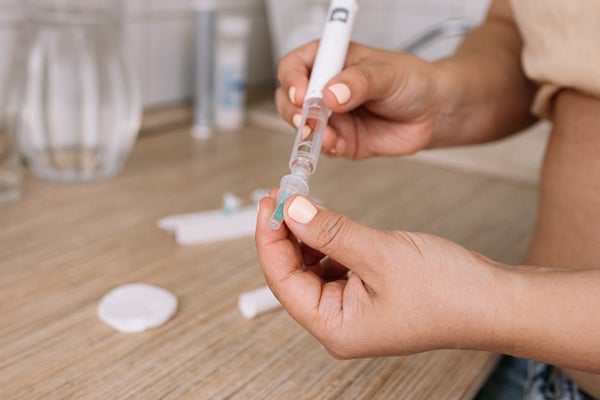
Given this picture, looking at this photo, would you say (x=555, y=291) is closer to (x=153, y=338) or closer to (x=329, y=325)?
(x=329, y=325)

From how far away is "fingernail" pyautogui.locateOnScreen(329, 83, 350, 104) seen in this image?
0.51 metres

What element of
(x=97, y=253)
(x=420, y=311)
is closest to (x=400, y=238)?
(x=420, y=311)

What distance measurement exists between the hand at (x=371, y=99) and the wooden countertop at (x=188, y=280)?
0.15 metres

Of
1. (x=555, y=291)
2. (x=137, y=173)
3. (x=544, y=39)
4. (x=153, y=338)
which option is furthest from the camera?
(x=137, y=173)

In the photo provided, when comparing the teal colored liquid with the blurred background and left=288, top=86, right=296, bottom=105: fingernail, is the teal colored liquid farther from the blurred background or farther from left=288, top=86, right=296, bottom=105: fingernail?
the blurred background

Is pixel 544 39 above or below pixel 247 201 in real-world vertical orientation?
above

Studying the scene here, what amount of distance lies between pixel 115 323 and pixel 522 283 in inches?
13.3

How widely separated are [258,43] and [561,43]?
2.76 feet

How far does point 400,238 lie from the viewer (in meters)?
0.41

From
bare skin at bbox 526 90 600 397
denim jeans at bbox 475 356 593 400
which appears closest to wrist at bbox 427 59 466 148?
bare skin at bbox 526 90 600 397

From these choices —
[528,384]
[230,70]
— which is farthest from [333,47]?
[230,70]

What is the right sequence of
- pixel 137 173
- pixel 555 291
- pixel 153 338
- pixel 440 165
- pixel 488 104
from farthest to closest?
pixel 440 165
pixel 137 173
pixel 488 104
pixel 153 338
pixel 555 291

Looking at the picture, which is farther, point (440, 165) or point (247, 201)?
point (440, 165)

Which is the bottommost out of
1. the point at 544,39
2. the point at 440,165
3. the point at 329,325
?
the point at 440,165
